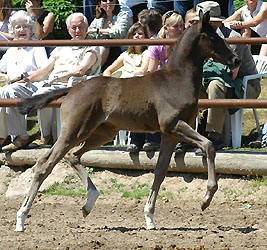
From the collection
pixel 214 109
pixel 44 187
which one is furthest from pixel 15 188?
pixel 214 109

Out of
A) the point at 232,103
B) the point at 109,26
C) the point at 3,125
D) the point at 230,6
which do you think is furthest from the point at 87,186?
the point at 230,6

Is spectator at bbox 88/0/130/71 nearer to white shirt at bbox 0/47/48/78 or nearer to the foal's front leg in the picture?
white shirt at bbox 0/47/48/78

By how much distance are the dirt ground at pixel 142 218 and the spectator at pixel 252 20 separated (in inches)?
95.3

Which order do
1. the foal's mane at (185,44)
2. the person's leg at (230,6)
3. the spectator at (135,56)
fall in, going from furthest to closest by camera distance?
the person's leg at (230,6) → the spectator at (135,56) → the foal's mane at (185,44)

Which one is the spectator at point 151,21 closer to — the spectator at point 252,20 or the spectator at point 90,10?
the spectator at point 252,20

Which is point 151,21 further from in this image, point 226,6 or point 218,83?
point 226,6

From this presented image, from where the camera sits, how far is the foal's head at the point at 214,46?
7.16 m

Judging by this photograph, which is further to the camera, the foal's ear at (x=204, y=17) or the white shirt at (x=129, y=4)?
the white shirt at (x=129, y=4)

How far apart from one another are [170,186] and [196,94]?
193 cm

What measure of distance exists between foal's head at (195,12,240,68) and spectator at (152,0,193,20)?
3.36 m

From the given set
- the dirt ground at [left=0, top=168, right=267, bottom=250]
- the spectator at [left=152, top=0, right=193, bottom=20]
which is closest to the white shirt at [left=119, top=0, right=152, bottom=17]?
the spectator at [left=152, top=0, right=193, bottom=20]

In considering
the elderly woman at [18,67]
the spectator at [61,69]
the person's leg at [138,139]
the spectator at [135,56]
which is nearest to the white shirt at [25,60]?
the elderly woman at [18,67]

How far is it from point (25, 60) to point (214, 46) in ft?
10.4

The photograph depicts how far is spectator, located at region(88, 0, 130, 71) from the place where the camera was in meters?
10.5
